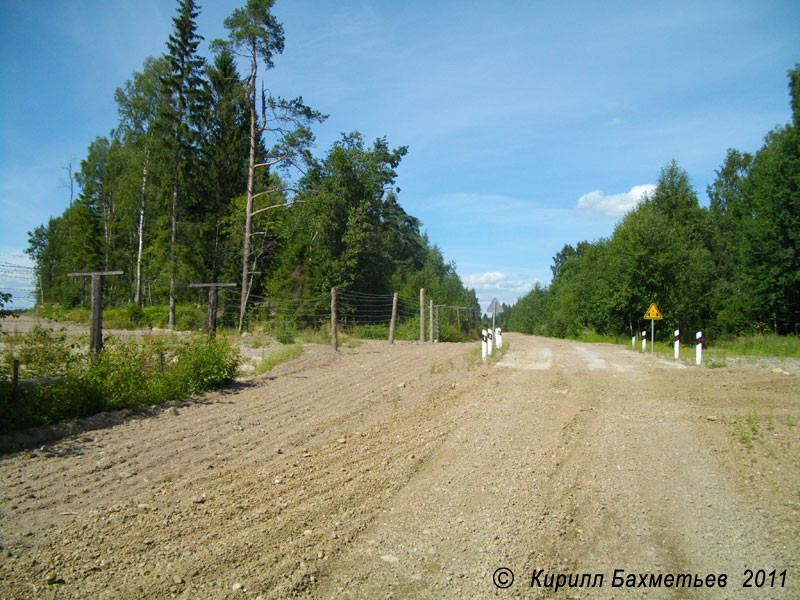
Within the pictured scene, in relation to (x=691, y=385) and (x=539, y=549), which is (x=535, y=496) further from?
(x=691, y=385)

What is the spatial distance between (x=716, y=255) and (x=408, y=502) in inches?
1822

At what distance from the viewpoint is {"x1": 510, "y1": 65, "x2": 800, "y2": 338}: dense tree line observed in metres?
29.3

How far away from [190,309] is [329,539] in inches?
1073

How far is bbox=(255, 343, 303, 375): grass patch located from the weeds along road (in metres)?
3.78

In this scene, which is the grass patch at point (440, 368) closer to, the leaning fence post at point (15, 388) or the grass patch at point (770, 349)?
the leaning fence post at point (15, 388)

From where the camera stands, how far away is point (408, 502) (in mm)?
4660

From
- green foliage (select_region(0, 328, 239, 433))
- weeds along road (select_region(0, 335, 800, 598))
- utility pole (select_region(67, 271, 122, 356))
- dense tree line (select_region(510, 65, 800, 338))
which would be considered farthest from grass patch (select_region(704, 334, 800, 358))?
utility pole (select_region(67, 271, 122, 356))

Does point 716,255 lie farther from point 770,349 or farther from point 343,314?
point 343,314

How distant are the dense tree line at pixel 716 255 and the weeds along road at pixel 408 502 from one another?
85.1 ft

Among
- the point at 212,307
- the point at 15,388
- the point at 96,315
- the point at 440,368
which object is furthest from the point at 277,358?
the point at 15,388

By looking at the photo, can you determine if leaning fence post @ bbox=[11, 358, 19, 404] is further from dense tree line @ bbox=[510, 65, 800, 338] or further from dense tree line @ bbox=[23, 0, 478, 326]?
dense tree line @ bbox=[510, 65, 800, 338]

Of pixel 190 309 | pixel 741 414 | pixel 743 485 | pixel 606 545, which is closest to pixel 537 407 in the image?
pixel 741 414

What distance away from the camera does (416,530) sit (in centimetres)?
411

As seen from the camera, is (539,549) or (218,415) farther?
(218,415)
